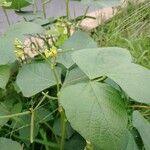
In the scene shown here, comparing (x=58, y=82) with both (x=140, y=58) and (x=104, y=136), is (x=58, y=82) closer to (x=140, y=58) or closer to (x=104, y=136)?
(x=104, y=136)

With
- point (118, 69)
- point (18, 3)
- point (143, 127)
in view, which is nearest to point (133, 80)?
point (118, 69)

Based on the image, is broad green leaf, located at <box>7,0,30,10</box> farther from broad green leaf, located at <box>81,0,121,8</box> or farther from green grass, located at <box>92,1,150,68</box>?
green grass, located at <box>92,1,150,68</box>

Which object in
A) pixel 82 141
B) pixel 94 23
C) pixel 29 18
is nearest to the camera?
pixel 82 141

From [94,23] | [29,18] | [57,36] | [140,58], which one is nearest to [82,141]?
[57,36]

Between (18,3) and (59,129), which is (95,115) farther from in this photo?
(18,3)

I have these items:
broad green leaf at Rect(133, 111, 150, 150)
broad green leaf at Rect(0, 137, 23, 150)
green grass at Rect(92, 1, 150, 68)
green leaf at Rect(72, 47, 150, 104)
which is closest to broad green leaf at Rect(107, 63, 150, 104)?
green leaf at Rect(72, 47, 150, 104)
